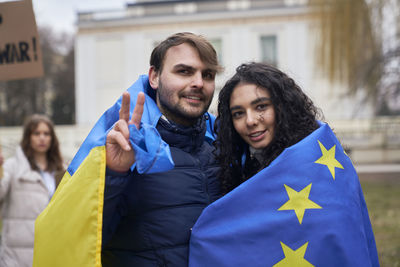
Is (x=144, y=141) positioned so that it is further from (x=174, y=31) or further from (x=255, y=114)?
(x=174, y=31)

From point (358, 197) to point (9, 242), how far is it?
3.10m

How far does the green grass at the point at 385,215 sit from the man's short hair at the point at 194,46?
161 inches

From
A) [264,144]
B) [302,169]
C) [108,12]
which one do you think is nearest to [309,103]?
[264,144]

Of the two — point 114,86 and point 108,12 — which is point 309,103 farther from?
point 108,12

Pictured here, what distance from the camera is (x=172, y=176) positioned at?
6.42ft

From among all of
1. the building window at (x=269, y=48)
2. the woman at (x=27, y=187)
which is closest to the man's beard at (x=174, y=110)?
the woman at (x=27, y=187)

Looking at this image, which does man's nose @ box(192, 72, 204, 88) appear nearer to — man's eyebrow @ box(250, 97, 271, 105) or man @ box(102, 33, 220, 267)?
man @ box(102, 33, 220, 267)

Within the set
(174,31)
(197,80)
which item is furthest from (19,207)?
(174,31)

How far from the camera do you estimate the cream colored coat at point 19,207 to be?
3.59 m

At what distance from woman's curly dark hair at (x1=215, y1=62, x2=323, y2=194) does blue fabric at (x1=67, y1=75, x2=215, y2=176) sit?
0.44 m

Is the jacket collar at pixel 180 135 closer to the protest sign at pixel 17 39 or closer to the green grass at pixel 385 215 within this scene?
the protest sign at pixel 17 39

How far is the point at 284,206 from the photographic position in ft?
5.88

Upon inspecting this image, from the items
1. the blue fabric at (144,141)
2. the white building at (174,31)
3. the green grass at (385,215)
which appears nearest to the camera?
the blue fabric at (144,141)

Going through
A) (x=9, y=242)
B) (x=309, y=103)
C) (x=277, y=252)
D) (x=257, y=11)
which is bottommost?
(x=9, y=242)
